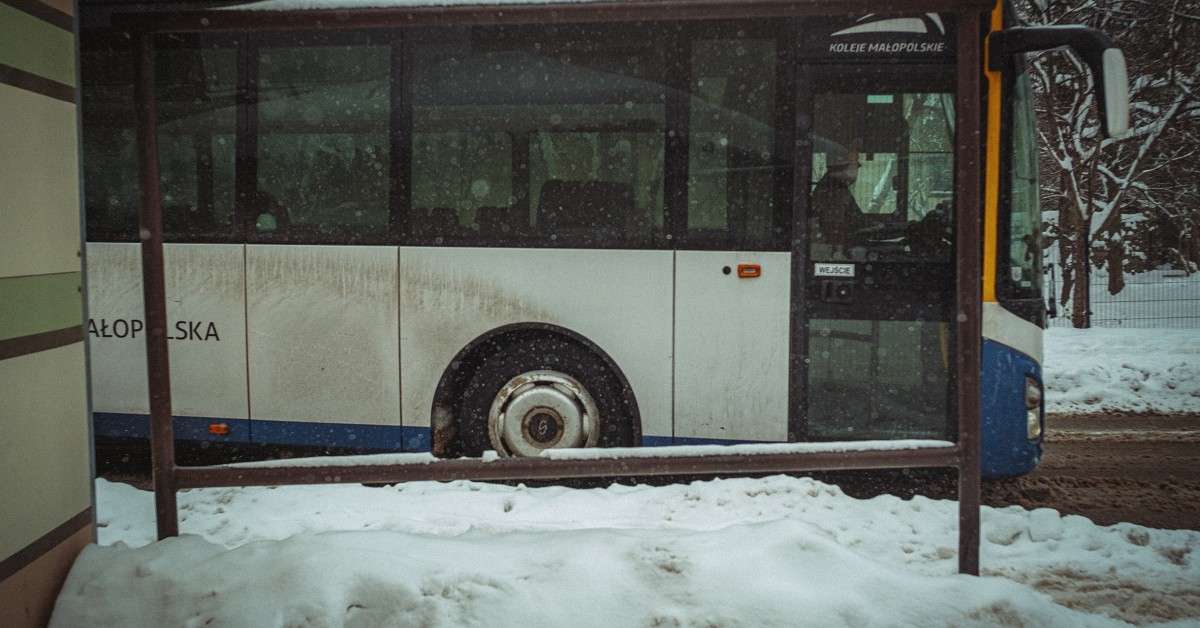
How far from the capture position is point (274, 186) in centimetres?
520

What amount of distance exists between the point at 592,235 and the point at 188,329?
8.80 feet

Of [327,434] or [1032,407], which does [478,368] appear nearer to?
[327,434]

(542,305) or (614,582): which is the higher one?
(542,305)

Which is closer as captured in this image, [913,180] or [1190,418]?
[913,180]

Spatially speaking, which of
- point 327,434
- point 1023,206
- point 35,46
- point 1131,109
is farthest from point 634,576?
point 1131,109

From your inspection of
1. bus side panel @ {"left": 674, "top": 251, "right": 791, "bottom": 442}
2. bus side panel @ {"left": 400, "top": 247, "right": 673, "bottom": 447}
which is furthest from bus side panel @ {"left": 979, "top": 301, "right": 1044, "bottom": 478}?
bus side panel @ {"left": 400, "top": 247, "right": 673, "bottom": 447}

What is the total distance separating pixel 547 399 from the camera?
16.3 feet

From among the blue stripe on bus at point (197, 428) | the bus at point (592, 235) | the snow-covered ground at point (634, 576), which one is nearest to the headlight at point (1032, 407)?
the bus at point (592, 235)

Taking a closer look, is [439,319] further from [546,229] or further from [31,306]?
[31,306]

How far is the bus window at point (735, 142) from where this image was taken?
15.8 ft

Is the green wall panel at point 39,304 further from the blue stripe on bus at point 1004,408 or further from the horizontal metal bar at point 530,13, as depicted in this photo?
the blue stripe on bus at point 1004,408

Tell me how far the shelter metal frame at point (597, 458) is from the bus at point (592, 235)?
194 cm

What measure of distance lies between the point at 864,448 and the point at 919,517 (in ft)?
5.73

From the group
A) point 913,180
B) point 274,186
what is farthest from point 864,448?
point 274,186
